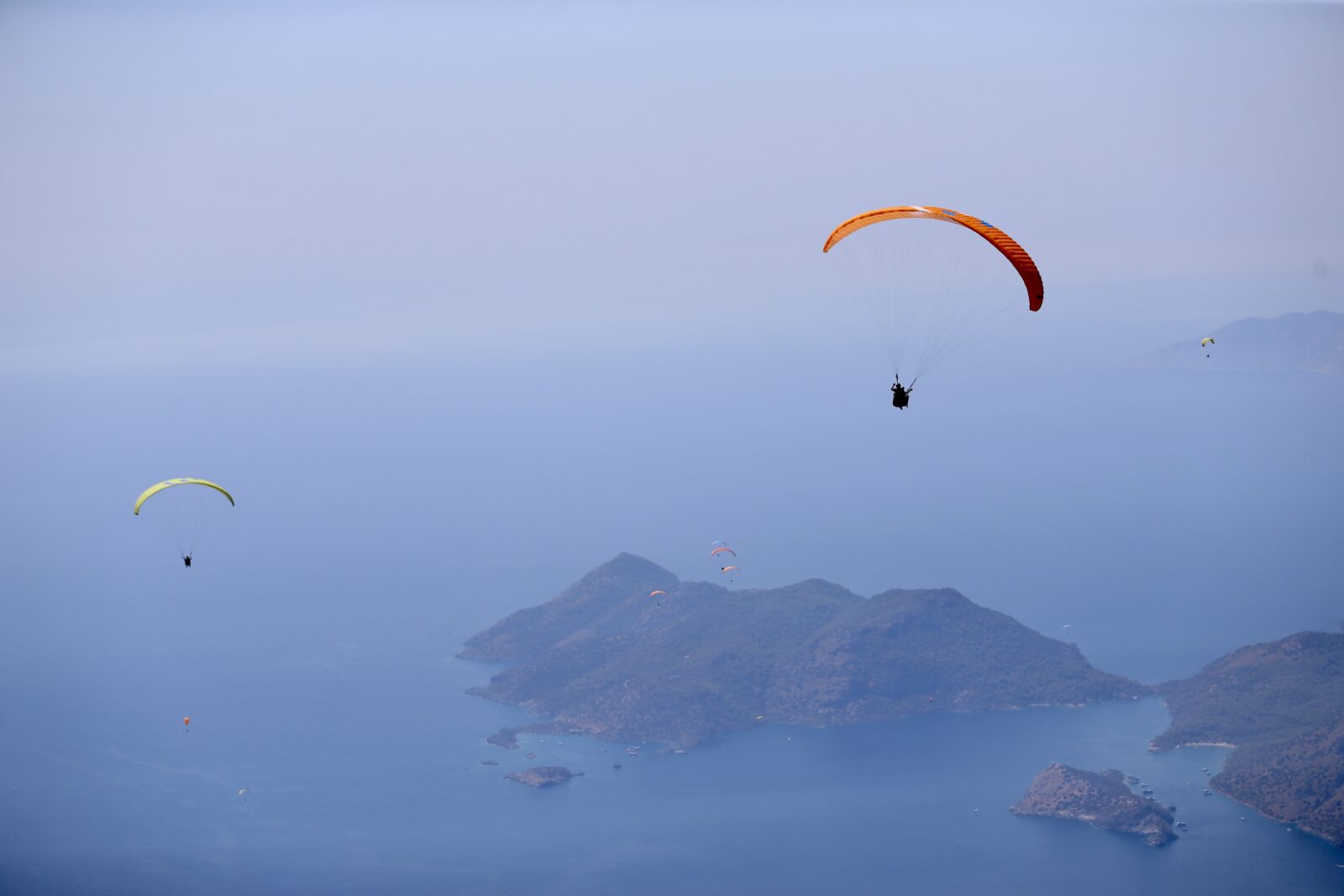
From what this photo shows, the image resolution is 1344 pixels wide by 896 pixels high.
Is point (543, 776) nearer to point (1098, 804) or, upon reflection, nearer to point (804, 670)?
point (804, 670)

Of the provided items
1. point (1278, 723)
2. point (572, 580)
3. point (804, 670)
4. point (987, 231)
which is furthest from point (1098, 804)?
point (572, 580)

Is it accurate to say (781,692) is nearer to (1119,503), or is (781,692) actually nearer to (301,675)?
(301,675)

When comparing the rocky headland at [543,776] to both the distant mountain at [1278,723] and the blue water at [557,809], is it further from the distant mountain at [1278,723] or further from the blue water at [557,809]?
the distant mountain at [1278,723]

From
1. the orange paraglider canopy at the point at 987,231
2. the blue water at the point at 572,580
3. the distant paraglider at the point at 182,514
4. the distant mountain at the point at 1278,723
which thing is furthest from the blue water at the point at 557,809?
the distant paraglider at the point at 182,514

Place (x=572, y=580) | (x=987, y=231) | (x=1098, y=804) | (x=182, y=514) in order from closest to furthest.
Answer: (x=987, y=231), (x=1098, y=804), (x=572, y=580), (x=182, y=514)

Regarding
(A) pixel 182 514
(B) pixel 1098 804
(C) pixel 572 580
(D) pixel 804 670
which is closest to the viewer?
(B) pixel 1098 804

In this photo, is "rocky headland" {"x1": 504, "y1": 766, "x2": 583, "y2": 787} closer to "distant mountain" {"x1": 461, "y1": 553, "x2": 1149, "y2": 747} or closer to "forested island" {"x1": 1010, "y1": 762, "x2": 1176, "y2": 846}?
"distant mountain" {"x1": 461, "y1": 553, "x2": 1149, "y2": 747}
